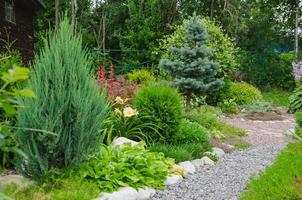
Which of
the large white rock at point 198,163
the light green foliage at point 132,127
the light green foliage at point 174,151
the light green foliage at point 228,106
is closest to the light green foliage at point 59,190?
the light green foliage at point 174,151

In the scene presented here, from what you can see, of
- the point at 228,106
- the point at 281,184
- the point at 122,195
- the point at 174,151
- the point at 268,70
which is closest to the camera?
the point at 281,184

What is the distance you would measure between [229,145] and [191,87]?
2677 mm

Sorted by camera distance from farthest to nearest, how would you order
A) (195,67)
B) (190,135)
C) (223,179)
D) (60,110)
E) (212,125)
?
(195,67) < (212,125) < (190,135) < (223,179) < (60,110)

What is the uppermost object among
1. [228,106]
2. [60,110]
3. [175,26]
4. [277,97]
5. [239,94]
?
[175,26]

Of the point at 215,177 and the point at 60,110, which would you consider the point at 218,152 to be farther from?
the point at 60,110

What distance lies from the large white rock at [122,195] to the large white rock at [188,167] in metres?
1.46

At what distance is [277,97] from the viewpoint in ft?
59.7

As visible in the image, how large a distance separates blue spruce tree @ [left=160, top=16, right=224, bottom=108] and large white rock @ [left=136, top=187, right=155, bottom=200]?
19.2 ft

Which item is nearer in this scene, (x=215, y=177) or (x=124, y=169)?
(x=124, y=169)

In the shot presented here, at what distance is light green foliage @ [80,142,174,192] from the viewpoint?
454 centimetres

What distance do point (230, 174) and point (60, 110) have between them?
277 cm

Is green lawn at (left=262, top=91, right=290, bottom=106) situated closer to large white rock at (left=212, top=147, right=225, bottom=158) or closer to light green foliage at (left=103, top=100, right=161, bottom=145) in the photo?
large white rock at (left=212, top=147, right=225, bottom=158)

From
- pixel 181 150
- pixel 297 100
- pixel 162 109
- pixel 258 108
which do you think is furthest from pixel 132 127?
pixel 258 108

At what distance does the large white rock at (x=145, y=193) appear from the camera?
453 centimetres
